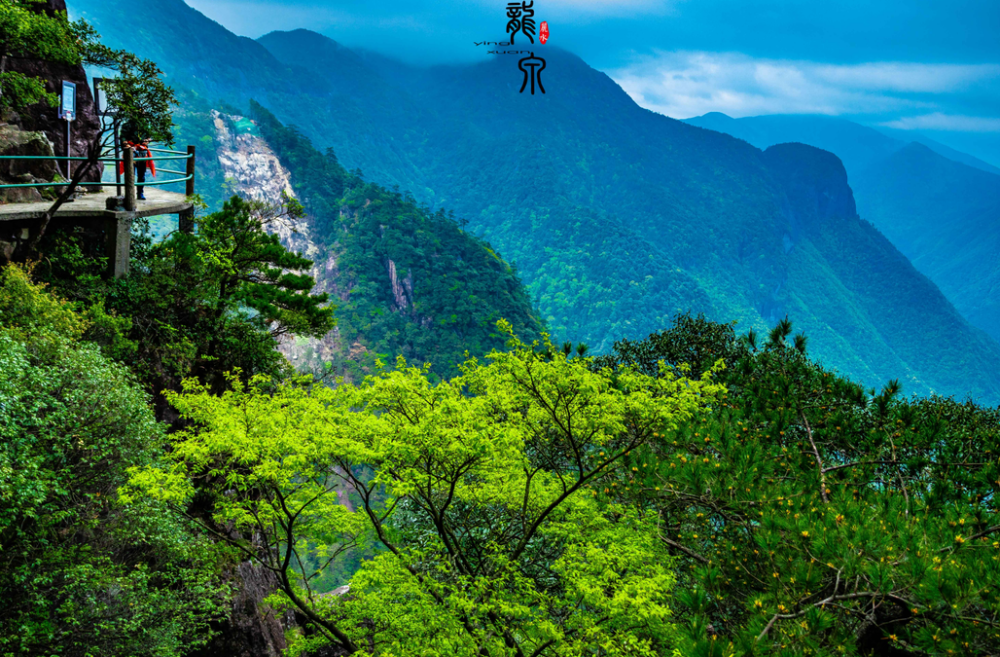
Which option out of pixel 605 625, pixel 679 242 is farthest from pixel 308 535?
pixel 679 242

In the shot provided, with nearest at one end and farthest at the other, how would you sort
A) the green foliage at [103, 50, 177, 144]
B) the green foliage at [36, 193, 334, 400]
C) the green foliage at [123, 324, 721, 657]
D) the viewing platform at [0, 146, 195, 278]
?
the green foliage at [123, 324, 721, 657] < the green foliage at [103, 50, 177, 144] < the viewing platform at [0, 146, 195, 278] < the green foliage at [36, 193, 334, 400]

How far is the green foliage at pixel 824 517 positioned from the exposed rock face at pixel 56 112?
1578 centimetres

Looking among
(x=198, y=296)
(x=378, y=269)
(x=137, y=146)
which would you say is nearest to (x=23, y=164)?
(x=137, y=146)

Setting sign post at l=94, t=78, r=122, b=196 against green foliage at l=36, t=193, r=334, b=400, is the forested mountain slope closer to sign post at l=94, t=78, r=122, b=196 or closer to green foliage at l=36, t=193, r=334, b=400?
sign post at l=94, t=78, r=122, b=196

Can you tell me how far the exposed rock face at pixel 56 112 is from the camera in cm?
1448

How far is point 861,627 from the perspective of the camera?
14.8ft

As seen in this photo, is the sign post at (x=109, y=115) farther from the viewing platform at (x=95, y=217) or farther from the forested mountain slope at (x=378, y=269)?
the forested mountain slope at (x=378, y=269)

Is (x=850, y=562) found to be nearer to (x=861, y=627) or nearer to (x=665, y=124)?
(x=861, y=627)

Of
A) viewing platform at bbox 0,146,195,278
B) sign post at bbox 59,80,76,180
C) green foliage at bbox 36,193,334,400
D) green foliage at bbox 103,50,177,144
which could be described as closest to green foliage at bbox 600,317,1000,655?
green foliage at bbox 36,193,334,400

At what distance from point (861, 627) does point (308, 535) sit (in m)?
7.65

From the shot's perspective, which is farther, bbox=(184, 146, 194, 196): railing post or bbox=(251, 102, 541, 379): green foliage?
bbox=(251, 102, 541, 379): green foliage

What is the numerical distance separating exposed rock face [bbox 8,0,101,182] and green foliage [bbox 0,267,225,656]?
8.46 meters

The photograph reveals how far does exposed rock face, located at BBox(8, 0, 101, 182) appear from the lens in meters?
14.5

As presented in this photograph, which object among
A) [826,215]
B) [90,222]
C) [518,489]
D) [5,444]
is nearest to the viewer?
[5,444]
